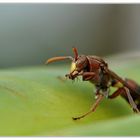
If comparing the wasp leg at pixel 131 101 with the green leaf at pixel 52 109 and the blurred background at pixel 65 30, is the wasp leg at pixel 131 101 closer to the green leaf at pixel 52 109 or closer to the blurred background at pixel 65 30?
the green leaf at pixel 52 109

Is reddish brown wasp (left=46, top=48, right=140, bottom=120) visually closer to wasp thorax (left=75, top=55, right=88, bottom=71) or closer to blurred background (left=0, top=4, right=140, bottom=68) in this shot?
wasp thorax (left=75, top=55, right=88, bottom=71)

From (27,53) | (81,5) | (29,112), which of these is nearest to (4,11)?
(27,53)

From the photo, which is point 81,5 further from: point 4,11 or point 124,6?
point 4,11

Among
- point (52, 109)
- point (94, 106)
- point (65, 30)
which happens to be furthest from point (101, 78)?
point (65, 30)

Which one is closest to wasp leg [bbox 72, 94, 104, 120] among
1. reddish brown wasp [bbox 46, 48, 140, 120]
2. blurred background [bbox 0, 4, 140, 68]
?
reddish brown wasp [bbox 46, 48, 140, 120]

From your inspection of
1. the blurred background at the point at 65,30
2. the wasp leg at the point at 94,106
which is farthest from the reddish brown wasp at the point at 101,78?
the blurred background at the point at 65,30

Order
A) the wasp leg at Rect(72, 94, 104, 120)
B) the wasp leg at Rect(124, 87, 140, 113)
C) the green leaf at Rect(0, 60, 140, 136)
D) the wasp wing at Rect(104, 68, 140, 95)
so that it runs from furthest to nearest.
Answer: the wasp wing at Rect(104, 68, 140, 95), the wasp leg at Rect(124, 87, 140, 113), the wasp leg at Rect(72, 94, 104, 120), the green leaf at Rect(0, 60, 140, 136)
